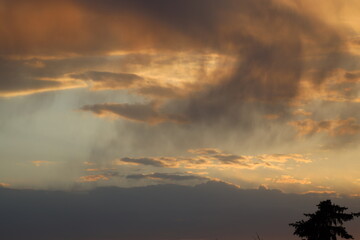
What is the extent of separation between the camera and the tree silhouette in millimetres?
59406

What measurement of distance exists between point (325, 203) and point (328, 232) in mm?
3381

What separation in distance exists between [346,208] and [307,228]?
516 centimetres

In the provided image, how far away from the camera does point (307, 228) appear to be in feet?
199

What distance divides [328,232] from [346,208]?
353cm

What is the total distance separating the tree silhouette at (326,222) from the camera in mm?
59406

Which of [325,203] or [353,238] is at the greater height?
[325,203]

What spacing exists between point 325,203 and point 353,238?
4977 millimetres

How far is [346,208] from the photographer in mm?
59406

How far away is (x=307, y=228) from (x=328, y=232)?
8.06 ft

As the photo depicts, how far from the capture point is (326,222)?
60.2m

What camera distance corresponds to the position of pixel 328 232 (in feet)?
195
